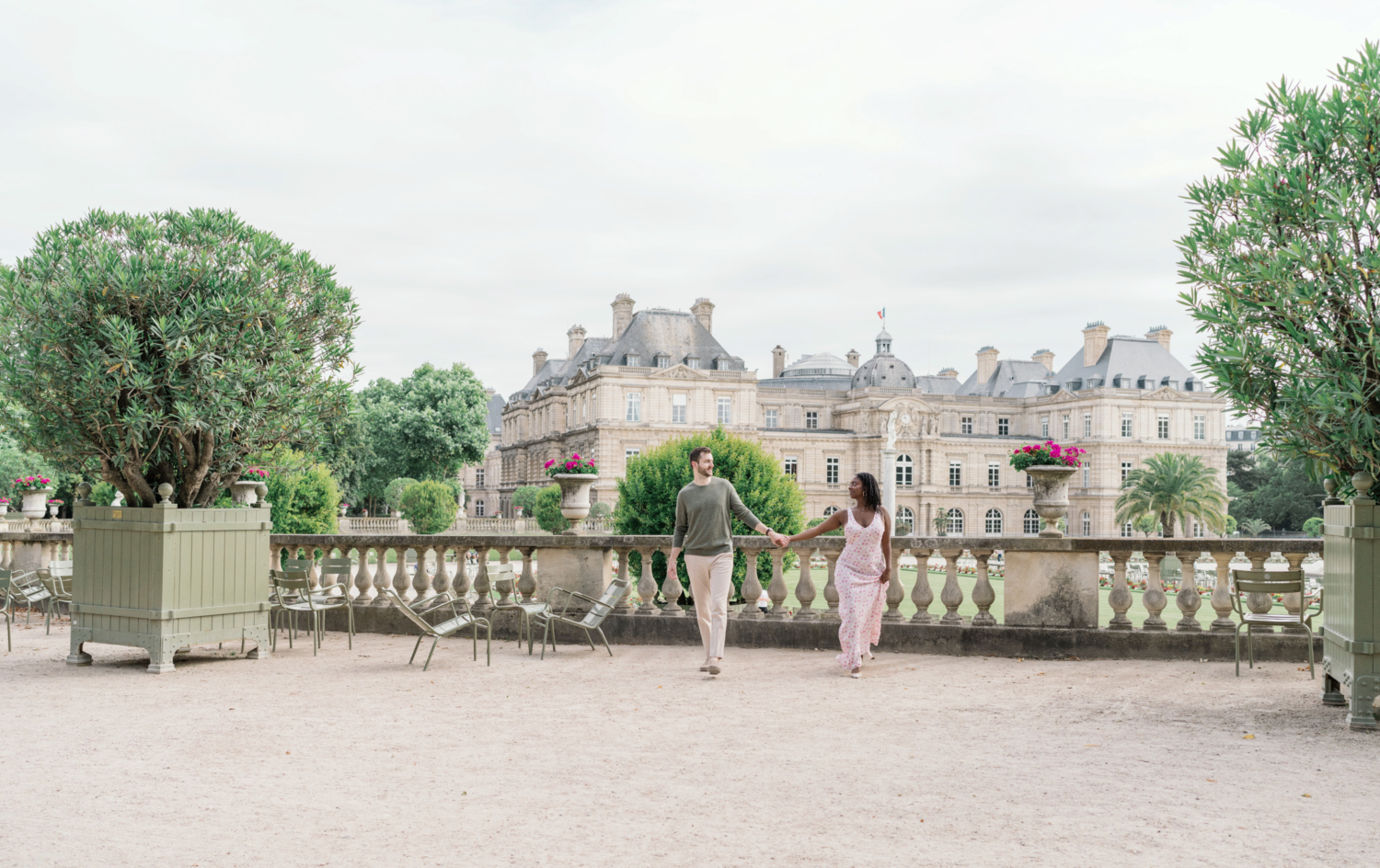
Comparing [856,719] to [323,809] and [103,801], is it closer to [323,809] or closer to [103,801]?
[323,809]

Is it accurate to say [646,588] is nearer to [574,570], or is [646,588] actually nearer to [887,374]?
[574,570]

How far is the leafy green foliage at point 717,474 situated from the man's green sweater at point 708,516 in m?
8.74

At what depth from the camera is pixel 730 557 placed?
24.6 feet

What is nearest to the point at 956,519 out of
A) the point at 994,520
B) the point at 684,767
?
the point at 994,520

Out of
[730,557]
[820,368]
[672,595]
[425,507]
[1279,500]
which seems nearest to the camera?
[730,557]

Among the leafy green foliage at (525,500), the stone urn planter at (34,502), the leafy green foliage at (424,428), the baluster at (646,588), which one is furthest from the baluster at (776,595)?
the leafy green foliage at (525,500)

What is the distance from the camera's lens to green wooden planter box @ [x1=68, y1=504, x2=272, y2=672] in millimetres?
7773

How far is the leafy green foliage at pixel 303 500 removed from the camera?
29.1m

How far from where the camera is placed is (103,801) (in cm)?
424

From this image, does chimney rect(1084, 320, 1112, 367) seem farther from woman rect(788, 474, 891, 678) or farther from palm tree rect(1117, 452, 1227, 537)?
woman rect(788, 474, 891, 678)

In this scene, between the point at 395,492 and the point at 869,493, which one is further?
the point at 395,492

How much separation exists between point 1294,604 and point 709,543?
173 inches

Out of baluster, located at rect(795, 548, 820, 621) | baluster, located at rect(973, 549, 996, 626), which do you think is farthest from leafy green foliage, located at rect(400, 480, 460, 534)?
baluster, located at rect(973, 549, 996, 626)

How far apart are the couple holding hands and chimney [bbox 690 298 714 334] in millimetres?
64074
